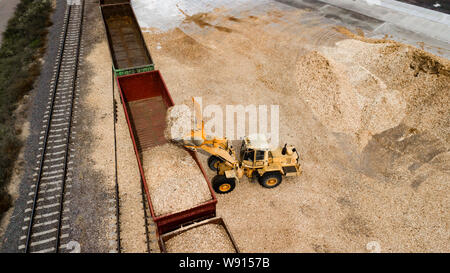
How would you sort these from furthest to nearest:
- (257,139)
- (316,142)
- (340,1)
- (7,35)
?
(340,1), (7,35), (316,142), (257,139)

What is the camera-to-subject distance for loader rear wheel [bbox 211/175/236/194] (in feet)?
34.4

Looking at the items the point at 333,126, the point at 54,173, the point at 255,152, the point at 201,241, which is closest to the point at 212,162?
the point at 255,152

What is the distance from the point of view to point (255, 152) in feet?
33.4

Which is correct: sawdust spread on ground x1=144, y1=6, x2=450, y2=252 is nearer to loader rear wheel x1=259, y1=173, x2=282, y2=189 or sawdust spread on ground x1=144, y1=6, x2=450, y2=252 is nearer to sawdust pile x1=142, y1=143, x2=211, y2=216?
loader rear wheel x1=259, y1=173, x2=282, y2=189

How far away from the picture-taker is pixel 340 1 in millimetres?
25953

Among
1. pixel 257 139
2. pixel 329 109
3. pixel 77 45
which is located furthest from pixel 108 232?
pixel 77 45

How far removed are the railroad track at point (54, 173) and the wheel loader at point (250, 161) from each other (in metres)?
5.60

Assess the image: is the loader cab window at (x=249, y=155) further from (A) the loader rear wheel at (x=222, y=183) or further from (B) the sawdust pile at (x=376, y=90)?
(B) the sawdust pile at (x=376, y=90)

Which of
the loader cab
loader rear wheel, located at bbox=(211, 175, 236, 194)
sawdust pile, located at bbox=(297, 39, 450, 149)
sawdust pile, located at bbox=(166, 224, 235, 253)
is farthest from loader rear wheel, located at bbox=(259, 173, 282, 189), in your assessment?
sawdust pile, located at bbox=(297, 39, 450, 149)

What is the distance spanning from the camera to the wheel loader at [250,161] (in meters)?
9.98

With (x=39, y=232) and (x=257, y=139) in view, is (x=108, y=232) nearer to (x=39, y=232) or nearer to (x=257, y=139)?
(x=39, y=232)

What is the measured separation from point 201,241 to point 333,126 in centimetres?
953

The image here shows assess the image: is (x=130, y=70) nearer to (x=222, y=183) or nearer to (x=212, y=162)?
(x=212, y=162)

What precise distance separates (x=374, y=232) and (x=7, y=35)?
28151mm
